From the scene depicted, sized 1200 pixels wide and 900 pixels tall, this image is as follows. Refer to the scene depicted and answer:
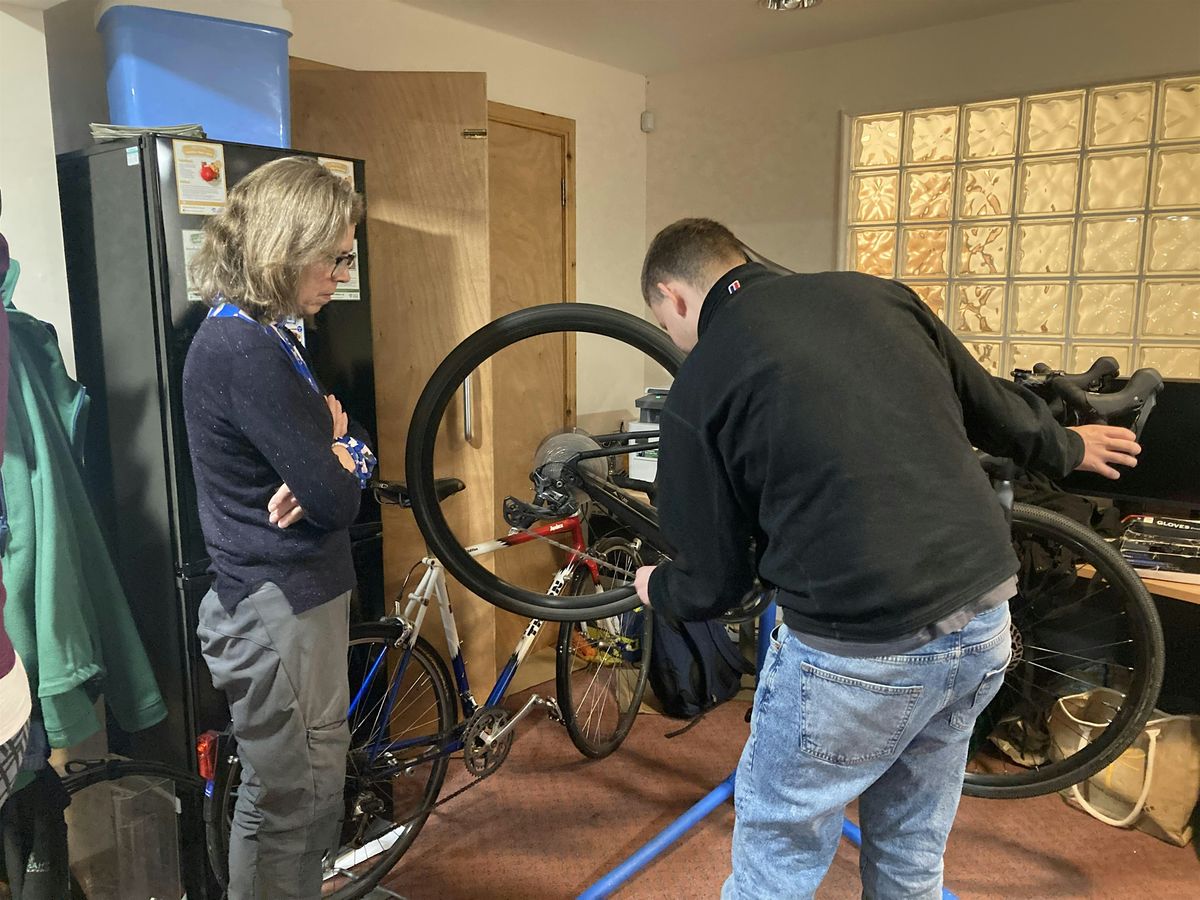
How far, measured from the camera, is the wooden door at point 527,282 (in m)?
3.04

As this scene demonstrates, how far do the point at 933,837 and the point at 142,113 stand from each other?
1.95 meters

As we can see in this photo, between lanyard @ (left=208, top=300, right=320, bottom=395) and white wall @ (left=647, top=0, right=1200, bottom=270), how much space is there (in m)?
2.35

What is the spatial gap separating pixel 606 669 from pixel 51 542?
5.58ft

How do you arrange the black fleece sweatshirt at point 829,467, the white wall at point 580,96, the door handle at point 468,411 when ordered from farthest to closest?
the white wall at point 580,96 < the door handle at point 468,411 < the black fleece sweatshirt at point 829,467

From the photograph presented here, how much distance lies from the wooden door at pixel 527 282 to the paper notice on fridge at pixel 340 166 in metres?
1.14

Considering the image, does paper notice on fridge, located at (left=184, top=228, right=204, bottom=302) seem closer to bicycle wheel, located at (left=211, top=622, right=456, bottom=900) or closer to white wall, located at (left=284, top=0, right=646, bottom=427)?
bicycle wheel, located at (left=211, top=622, right=456, bottom=900)

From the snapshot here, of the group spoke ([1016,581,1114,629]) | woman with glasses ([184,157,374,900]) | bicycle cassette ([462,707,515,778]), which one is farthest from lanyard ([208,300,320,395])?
spoke ([1016,581,1114,629])

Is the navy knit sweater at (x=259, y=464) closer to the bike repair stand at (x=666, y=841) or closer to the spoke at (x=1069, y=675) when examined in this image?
the bike repair stand at (x=666, y=841)

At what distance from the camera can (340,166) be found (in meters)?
1.88

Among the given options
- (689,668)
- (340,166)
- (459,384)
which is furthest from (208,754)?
(689,668)

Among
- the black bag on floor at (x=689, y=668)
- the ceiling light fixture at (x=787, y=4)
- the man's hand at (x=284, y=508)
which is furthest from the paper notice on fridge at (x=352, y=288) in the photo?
the ceiling light fixture at (x=787, y=4)


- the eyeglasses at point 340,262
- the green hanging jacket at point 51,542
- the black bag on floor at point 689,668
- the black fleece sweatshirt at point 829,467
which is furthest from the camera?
the black bag on floor at point 689,668

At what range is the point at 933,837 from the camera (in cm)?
127

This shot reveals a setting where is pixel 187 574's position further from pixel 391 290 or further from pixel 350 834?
pixel 391 290
